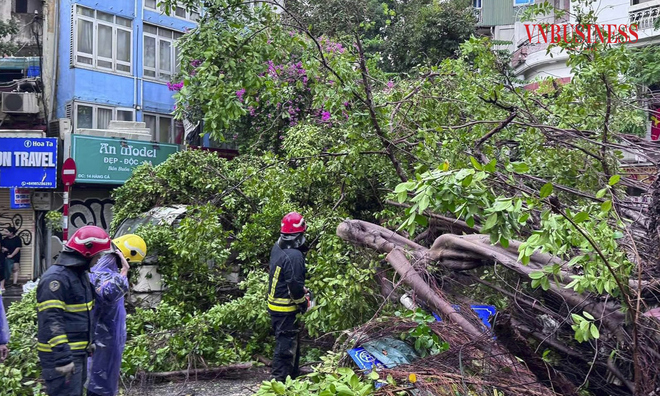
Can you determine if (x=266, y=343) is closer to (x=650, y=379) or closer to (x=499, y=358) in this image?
(x=499, y=358)

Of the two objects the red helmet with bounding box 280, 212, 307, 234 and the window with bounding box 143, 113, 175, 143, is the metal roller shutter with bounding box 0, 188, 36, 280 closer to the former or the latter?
the window with bounding box 143, 113, 175, 143

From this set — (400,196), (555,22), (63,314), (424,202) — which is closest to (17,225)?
(63,314)

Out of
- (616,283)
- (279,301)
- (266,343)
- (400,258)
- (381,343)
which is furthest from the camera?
(266,343)

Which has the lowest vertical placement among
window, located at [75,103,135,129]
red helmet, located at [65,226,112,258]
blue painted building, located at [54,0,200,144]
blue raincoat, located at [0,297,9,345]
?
blue raincoat, located at [0,297,9,345]

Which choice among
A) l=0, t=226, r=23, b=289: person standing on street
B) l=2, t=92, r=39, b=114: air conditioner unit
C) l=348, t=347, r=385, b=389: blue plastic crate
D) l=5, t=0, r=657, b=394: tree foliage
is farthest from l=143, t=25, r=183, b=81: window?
l=348, t=347, r=385, b=389: blue plastic crate

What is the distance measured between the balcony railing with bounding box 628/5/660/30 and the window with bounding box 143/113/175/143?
13374 mm

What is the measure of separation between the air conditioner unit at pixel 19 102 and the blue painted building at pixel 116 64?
2.87 ft

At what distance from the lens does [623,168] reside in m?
6.55

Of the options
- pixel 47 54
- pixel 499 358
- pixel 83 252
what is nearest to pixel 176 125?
pixel 47 54

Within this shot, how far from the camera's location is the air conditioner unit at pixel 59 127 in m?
16.5

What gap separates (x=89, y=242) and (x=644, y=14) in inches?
614

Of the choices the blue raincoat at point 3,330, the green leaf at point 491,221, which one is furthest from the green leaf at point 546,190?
the blue raincoat at point 3,330

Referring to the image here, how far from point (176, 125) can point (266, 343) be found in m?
13.4

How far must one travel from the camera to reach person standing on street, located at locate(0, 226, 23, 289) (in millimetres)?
14844
